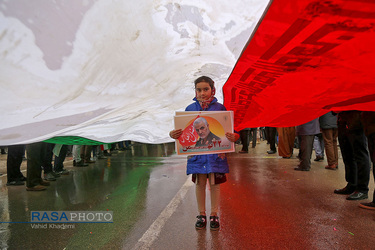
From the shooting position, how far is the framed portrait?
1.84m

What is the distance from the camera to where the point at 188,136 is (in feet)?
6.15

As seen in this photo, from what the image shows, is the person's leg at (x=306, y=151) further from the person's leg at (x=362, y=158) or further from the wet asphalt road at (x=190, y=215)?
the person's leg at (x=362, y=158)

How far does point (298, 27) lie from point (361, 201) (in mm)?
2794

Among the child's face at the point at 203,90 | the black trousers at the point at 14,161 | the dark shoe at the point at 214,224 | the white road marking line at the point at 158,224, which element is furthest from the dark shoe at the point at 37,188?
the child's face at the point at 203,90

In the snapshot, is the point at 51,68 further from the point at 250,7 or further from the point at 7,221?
the point at 7,221

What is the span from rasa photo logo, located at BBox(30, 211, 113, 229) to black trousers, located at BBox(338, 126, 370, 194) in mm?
3172

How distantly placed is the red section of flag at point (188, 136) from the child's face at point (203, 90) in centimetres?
36

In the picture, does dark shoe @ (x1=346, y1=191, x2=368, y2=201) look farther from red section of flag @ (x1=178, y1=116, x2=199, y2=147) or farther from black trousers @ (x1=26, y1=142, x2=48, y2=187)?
black trousers @ (x1=26, y1=142, x2=48, y2=187)

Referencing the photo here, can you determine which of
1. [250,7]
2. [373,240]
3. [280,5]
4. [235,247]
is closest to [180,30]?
[250,7]

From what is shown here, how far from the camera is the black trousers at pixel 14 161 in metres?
4.25

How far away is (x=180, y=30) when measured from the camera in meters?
1.52

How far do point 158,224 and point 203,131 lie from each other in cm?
122

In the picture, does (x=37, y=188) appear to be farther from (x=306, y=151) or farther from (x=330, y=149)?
(x=330, y=149)

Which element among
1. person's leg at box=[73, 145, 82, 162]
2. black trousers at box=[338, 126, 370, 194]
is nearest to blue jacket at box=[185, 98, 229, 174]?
black trousers at box=[338, 126, 370, 194]
